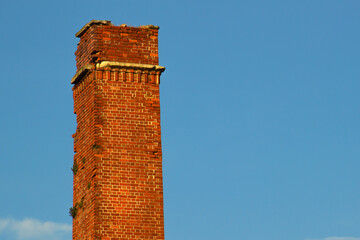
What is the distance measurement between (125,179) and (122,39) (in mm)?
3155

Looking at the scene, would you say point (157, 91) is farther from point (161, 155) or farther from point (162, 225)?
point (162, 225)

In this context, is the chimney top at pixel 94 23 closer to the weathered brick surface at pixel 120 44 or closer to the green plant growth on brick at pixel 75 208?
the weathered brick surface at pixel 120 44

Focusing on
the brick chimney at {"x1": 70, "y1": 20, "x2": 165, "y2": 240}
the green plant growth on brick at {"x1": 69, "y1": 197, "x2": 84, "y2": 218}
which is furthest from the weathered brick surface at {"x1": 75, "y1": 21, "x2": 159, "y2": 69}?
the green plant growth on brick at {"x1": 69, "y1": 197, "x2": 84, "y2": 218}

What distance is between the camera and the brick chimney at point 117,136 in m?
18.0

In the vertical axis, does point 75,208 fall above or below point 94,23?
below

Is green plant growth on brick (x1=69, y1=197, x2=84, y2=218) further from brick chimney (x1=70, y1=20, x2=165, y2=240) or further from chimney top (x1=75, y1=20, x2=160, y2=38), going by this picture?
chimney top (x1=75, y1=20, x2=160, y2=38)

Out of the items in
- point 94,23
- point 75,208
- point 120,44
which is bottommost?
point 75,208

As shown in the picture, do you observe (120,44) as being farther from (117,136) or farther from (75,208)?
(75,208)

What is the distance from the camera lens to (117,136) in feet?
60.8

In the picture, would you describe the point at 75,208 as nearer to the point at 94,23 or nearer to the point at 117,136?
the point at 117,136

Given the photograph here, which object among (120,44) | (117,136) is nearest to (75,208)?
(117,136)

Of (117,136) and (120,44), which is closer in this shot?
(117,136)

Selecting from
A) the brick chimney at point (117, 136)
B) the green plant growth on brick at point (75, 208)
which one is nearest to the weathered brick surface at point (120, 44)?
the brick chimney at point (117, 136)

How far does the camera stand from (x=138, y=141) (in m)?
18.7
